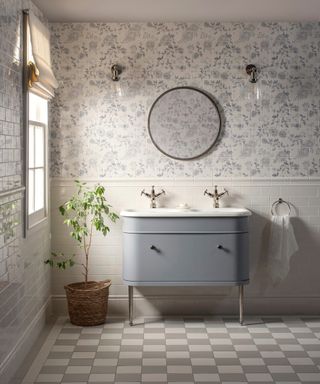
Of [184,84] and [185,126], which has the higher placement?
[184,84]

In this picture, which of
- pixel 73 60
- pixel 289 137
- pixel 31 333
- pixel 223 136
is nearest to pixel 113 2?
pixel 73 60

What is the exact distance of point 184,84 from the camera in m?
5.66

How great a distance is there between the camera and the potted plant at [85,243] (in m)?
5.34

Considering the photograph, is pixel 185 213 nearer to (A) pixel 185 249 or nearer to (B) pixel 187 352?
(A) pixel 185 249

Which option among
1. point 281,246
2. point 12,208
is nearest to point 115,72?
point 12,208

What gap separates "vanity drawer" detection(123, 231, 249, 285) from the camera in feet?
17.2

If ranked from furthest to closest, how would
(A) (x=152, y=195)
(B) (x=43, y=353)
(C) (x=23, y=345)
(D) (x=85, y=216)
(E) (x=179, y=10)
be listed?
1. (A) (x=152, y=195)
2. (D) (x=85, y=216)
3. (E) (x=179, y=10)
4. (B) (x=43, y=353)
5. (C) (x=23, y=345)

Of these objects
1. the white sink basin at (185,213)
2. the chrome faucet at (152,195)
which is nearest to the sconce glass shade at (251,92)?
the white sink basin at (185,213)

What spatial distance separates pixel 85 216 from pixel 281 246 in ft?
5.66

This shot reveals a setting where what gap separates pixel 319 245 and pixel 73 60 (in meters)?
2.75

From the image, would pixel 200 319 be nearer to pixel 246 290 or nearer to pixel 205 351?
pixel 246 290

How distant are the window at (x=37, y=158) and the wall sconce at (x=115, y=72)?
2.05 ft

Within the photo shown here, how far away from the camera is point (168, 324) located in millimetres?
5441

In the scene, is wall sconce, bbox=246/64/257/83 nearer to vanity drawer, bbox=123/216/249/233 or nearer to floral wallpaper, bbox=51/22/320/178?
floral wallpaper, bbox=51/22/320/178
